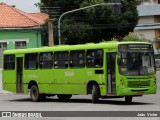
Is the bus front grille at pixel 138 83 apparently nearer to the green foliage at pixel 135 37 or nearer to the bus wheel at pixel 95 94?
the bus wheel at pixel 95 94

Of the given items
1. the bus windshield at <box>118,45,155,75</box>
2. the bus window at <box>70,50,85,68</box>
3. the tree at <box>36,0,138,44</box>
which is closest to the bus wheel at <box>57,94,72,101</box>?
the bus window at <box>70,50,85,68</box>

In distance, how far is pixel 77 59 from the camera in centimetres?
2561

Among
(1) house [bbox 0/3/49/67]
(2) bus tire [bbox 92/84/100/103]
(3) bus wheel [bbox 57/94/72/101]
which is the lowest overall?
(3) bus wheel [bbox 57/94/72/101]

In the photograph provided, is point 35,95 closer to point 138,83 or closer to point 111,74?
point 111,74

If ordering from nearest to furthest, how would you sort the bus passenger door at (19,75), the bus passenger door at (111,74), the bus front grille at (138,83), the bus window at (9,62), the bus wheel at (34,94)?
the bus front grille at (138,83) < the bus passenger door at (111,74) < the bus wheel at (34,94) < the bus passenger door at (19,75) < the bus window at (9,62)

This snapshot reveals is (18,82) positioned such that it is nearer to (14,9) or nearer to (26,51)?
(26,51)

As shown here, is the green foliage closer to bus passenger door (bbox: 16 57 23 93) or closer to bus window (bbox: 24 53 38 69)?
bus passenger door (bbox: 16 57 23 93)

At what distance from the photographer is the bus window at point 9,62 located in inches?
1174

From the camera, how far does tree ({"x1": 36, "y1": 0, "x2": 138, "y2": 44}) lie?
187 feet

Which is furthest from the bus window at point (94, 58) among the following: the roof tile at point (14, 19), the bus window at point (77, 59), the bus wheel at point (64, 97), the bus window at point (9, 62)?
the roof tile at point (14, 19)

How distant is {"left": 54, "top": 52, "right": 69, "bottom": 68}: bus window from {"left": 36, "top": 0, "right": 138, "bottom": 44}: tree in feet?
95.8

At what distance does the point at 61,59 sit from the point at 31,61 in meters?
2.49

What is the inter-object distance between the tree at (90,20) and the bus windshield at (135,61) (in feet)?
106

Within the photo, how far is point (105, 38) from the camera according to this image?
62656mm
